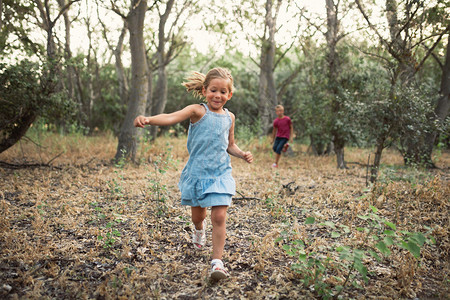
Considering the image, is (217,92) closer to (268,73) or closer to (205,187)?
(205,187)

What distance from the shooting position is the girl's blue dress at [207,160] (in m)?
2.87

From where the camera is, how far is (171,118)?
265 cm

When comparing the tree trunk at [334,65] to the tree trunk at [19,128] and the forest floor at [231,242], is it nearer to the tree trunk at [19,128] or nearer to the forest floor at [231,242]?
the forest floor at [231,242]

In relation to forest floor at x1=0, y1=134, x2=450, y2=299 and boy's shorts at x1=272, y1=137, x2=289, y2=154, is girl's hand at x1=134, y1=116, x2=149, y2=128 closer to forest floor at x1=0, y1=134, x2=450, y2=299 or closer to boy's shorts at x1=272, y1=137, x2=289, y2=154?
forest floor at x1=0, y1=134, x2=450, y2=299

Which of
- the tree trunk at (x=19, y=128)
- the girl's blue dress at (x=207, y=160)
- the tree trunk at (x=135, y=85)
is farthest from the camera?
the tree trunk at (x=135, y=85)

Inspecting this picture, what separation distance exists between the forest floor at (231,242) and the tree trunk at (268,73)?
5.84 m

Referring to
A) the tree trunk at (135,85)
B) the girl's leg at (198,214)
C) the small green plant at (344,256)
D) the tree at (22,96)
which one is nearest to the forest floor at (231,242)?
the small green plant at (344,256)

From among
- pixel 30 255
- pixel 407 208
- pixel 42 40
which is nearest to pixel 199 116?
pixel 30 255

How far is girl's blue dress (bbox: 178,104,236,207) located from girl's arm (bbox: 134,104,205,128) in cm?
8

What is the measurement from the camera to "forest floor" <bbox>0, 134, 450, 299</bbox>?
2537 millimetres

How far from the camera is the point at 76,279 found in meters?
2.62

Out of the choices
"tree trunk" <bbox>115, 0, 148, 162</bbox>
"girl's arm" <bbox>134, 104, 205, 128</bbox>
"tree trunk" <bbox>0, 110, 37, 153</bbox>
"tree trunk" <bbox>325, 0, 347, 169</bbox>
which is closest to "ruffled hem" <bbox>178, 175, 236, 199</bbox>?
"girl's arm" <bbox>134, 104, 205, 128</bbox>

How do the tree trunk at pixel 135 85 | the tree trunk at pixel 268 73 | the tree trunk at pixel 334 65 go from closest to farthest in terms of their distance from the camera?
the tree trunk at pixel 135 85, the tree trunk at pixel 334 65, the tree trunk at pixel 268 73

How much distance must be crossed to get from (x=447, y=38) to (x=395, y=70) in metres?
5.51
